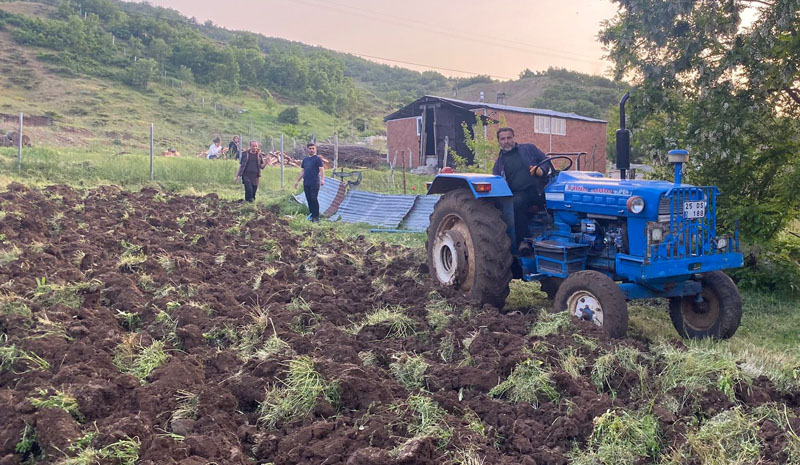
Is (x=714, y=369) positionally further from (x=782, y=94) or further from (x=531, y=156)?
(x=782, y=94)

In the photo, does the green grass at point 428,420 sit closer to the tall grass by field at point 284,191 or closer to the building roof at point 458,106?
the tall grass by field at point 284,191

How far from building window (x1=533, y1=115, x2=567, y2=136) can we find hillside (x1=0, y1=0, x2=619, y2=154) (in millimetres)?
13861

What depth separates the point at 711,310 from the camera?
5543 mm

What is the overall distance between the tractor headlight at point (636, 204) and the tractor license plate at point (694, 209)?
407 mm

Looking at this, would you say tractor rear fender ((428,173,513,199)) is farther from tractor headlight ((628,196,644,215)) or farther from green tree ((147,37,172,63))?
green tree ((147,37,172,63))

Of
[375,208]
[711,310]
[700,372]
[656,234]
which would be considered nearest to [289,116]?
[375,208]

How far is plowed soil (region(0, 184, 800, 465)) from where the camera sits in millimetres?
3186

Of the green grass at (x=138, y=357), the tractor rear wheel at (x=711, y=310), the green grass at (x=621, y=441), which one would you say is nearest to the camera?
the green grass at (x=621, y=441)

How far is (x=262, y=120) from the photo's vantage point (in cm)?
4262

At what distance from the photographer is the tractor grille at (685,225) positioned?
5.12 m

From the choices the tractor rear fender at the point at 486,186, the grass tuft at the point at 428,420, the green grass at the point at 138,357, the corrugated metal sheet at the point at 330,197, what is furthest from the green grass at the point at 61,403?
the corrugated metal sheet at the point at 330,197

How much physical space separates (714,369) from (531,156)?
9.51 feet

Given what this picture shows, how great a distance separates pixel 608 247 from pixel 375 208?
298 inches

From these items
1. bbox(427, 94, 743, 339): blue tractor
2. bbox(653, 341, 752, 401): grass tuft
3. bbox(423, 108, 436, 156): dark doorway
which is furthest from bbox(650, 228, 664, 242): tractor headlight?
bbox(423, 108, 436, 156): dark doorway
